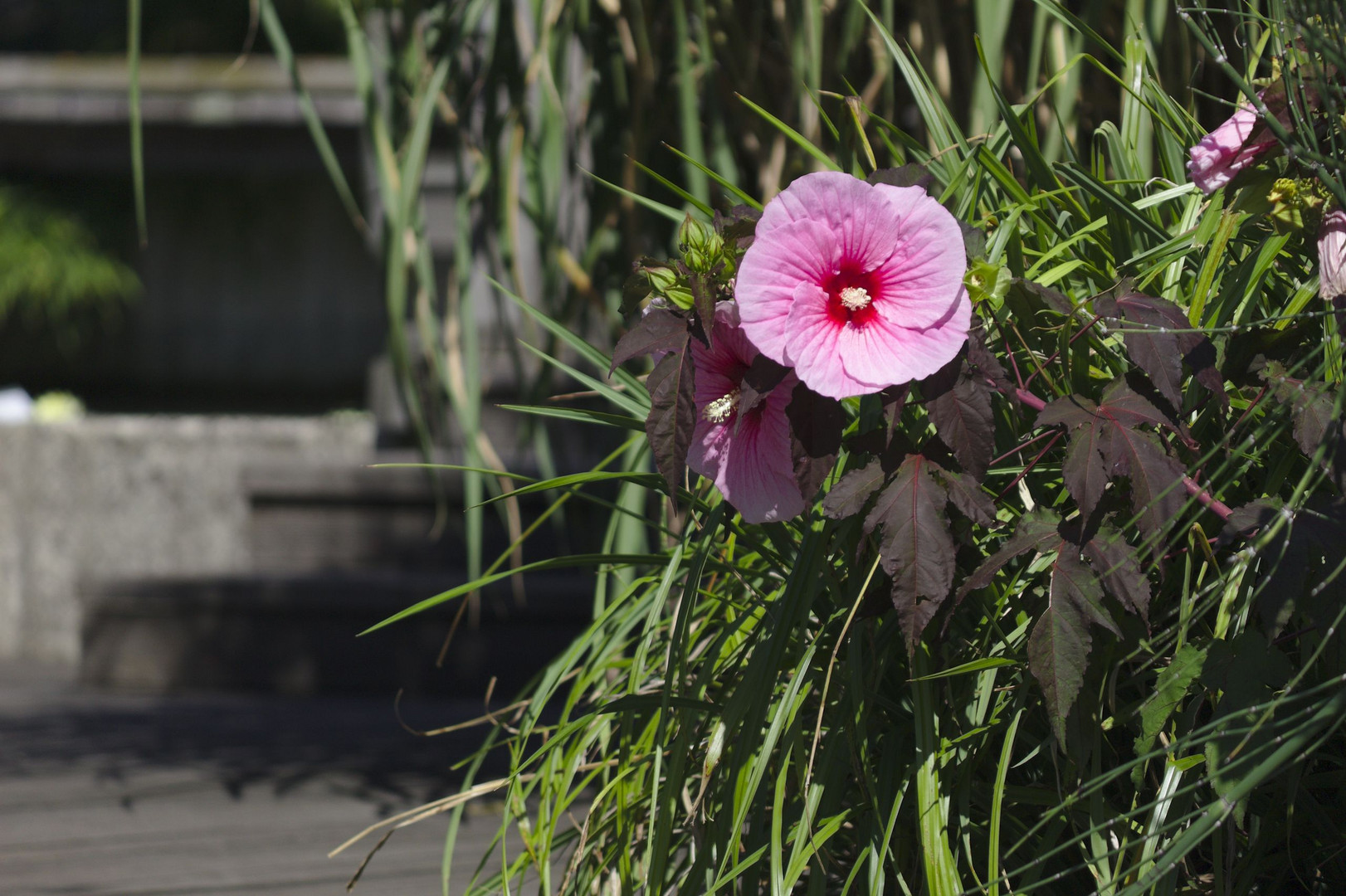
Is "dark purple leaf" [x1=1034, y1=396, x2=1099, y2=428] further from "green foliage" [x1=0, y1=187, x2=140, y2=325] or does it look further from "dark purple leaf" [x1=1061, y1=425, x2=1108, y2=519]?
"green foliage" [x1=0, y1=187, x2=140, y2=325]

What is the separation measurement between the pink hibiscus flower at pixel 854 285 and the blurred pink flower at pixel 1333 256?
0.17 metres

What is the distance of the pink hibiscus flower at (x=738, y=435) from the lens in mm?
677

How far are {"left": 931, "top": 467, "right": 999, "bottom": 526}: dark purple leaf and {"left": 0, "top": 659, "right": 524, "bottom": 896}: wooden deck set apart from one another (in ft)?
2.94

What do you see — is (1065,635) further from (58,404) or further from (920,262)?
(58,404)

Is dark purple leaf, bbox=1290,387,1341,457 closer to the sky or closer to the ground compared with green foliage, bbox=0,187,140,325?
closer to the sky

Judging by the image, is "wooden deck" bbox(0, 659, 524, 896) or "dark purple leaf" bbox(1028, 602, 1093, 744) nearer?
"dark purple leaf" bbox(1028, 602, 1093, 744)

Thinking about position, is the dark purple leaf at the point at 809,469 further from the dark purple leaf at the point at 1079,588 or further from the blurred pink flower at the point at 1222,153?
the blurred pink flower at the point at 1222,153

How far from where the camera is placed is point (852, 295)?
653 mm

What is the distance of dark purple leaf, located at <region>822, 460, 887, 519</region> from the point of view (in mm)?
628

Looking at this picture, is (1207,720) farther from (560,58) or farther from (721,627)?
(560,58)

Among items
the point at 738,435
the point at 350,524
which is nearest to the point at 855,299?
the point at 738,435

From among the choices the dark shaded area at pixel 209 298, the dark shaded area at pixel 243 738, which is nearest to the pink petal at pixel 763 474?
the dark shaded area at pixel 243 738

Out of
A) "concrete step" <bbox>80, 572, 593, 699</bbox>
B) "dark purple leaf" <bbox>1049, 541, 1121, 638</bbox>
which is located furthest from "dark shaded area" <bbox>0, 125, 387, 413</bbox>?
"dark purple leaf" <bbox>1049, 541, 1121, 638</bbox>

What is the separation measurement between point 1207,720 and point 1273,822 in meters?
0.07
